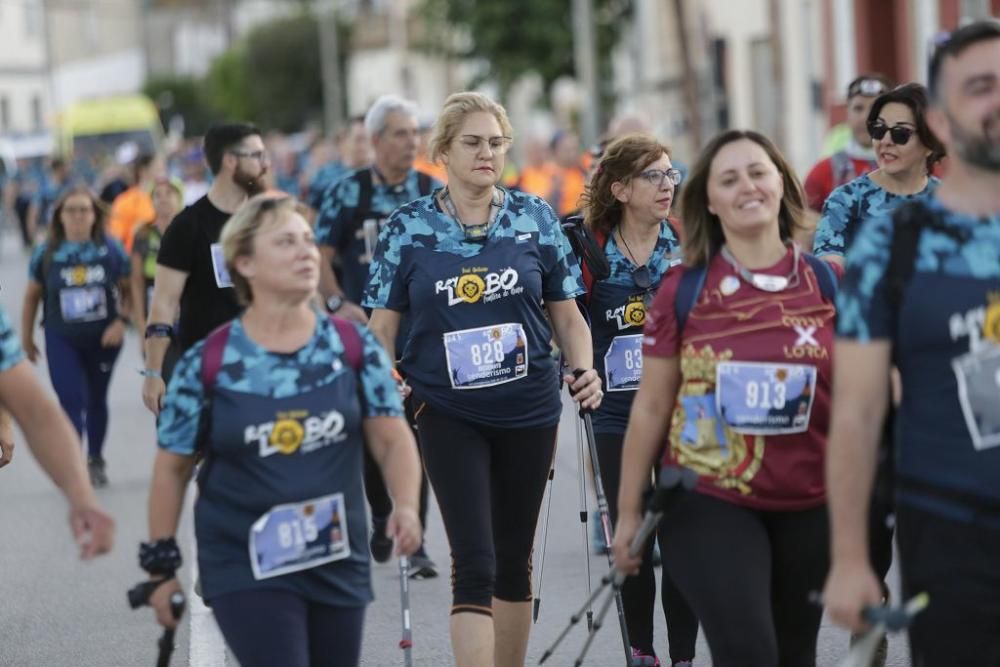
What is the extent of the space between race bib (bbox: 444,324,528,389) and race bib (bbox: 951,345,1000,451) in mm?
2538

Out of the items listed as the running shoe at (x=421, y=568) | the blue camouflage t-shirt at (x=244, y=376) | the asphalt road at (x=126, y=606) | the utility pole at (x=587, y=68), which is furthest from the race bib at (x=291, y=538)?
the utility pole at (x=587, y=68)

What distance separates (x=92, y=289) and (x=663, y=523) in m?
8.37

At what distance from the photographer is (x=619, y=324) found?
290 inches

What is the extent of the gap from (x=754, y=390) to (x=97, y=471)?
8.70m

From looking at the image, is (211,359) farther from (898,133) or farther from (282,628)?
(898,133)

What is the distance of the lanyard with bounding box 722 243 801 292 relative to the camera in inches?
205

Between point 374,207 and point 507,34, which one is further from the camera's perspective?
point 507,34

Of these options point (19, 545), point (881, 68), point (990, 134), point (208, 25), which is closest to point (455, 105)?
point (990, 134)

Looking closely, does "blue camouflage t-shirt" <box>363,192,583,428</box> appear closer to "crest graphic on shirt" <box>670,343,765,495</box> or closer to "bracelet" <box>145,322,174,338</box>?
"crest graphic on shirt" <box>670,343,765,495</box>

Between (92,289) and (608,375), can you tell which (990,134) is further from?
(92,289)

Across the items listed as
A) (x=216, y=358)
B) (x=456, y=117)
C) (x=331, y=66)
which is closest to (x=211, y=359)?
(x=216, y=358)

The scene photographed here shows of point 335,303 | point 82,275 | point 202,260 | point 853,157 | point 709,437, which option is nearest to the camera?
point 709,437

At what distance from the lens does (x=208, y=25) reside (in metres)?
118

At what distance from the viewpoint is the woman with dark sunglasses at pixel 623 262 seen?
7.28m
